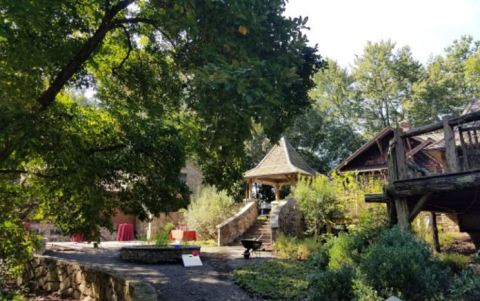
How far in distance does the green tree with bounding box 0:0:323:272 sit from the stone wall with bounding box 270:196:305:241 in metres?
7.77

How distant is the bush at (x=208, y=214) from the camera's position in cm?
1889

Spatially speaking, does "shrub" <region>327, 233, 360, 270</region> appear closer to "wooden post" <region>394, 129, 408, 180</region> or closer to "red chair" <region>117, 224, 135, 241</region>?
"wooden post" <region>394, 129, 408, 180</region>

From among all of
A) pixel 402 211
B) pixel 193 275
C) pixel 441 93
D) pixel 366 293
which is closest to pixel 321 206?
pixel 193 275

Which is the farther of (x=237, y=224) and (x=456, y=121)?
(x=237, y=224)

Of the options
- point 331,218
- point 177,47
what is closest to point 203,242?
point 331,218

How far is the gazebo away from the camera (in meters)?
20.8

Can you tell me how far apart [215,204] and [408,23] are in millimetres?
14773

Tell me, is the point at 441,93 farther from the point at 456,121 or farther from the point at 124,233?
the point at 456,121

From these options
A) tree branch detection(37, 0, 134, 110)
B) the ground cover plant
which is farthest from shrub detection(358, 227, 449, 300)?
tree branch detection(37, 0, 134, 110)

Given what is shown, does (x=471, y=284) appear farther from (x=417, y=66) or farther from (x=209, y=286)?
(x=417, y=66)

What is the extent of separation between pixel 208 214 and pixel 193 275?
913 cm

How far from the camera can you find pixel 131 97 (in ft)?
27.5

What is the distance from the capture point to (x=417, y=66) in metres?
39.5

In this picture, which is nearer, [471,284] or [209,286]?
[471,284]
